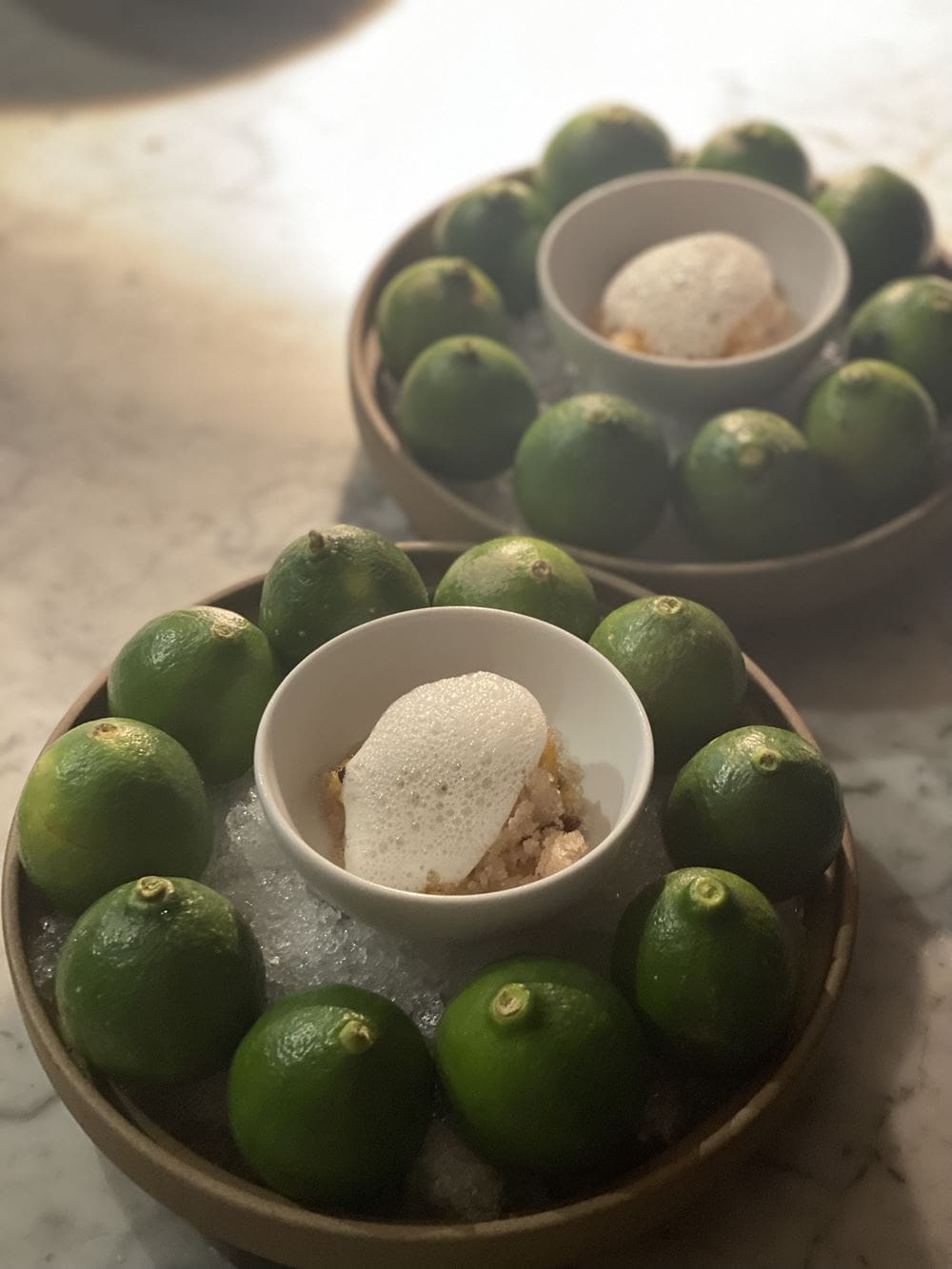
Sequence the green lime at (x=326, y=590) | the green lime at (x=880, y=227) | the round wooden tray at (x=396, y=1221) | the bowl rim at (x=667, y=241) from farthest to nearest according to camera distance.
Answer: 1. the green lime at (x=880, y=227)
2. the bowl rim at (x=667, y=241)
3. the green lime at (x=326, y=590)
4. the round wooden tray at (x=396, y=1221)

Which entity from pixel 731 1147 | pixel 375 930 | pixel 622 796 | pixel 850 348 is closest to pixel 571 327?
pixel 850 348

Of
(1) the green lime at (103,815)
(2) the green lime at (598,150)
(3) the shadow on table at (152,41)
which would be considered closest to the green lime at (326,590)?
(1) the green lime at (103,815)

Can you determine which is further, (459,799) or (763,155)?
(763,155)

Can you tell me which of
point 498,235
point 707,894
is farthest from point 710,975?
point 498,235

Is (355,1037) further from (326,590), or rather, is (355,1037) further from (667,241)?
(667,241)

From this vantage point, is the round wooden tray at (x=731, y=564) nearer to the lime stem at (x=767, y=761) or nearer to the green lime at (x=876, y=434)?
the green lime at (x=876, y=434)

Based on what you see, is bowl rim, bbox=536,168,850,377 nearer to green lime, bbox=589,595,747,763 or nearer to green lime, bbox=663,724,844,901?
green lime, bbox=589,595,747,763
